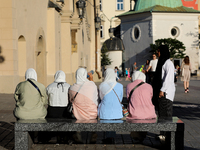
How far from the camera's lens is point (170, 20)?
53.2 m

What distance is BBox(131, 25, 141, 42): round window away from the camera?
54.6 metres

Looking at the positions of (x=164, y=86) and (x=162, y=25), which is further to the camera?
(x=162, y=25)

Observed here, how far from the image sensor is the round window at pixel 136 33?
54594mm

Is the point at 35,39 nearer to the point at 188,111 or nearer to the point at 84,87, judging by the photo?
the point at 188,111

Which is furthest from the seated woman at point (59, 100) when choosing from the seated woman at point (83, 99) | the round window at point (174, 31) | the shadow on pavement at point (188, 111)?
the round window at point (174, 31)

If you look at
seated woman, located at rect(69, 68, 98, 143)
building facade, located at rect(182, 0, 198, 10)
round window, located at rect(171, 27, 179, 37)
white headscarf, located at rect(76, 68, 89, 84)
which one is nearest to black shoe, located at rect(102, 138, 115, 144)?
seated woman, located at rect(69, 68, 98, 143)

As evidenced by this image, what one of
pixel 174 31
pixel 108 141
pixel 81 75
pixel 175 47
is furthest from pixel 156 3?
pixel 81 75

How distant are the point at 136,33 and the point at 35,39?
4076 cm

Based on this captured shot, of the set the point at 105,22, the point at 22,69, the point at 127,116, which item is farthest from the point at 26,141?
the point at 105,22

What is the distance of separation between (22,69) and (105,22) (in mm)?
54064

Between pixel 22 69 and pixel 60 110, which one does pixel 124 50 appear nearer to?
pixel 22 69

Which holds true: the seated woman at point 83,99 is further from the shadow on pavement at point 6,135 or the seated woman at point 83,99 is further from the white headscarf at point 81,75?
the shadow on pavement at point 6,135

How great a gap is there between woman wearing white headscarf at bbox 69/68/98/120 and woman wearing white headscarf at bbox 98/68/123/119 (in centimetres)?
15

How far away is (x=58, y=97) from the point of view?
6703 mm
